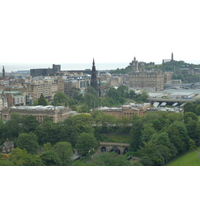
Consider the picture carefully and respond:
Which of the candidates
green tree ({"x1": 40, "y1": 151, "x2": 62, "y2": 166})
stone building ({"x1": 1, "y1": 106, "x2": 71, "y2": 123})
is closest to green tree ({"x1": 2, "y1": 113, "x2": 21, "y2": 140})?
stone building ({"x1": 1, "y1": 106, "x2": 71, "y2": 123})

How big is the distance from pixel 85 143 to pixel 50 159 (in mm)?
4991

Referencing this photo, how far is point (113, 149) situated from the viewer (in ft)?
69.2

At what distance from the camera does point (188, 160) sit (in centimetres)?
1524

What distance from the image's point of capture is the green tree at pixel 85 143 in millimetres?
18922

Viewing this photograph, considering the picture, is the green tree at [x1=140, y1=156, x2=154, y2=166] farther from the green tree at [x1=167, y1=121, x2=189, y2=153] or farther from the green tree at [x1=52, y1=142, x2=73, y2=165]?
the green tree at [x1=52, y1=142, x2=73, y2=165]

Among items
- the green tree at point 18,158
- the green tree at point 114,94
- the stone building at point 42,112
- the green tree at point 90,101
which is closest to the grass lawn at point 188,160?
the green tree at point 18,158

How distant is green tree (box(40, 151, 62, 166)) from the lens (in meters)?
14.1

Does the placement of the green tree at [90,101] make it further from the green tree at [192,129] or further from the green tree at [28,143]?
the green tree at [28,143]

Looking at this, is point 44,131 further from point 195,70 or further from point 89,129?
point 195,70

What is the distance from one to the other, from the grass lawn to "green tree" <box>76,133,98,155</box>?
4996mm

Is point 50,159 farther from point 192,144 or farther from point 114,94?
point 114,94

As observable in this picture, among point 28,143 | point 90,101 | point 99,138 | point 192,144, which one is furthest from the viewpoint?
point 90,101

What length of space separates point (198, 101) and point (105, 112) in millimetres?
9292

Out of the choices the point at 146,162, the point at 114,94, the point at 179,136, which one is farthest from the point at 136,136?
the point at 114,94
